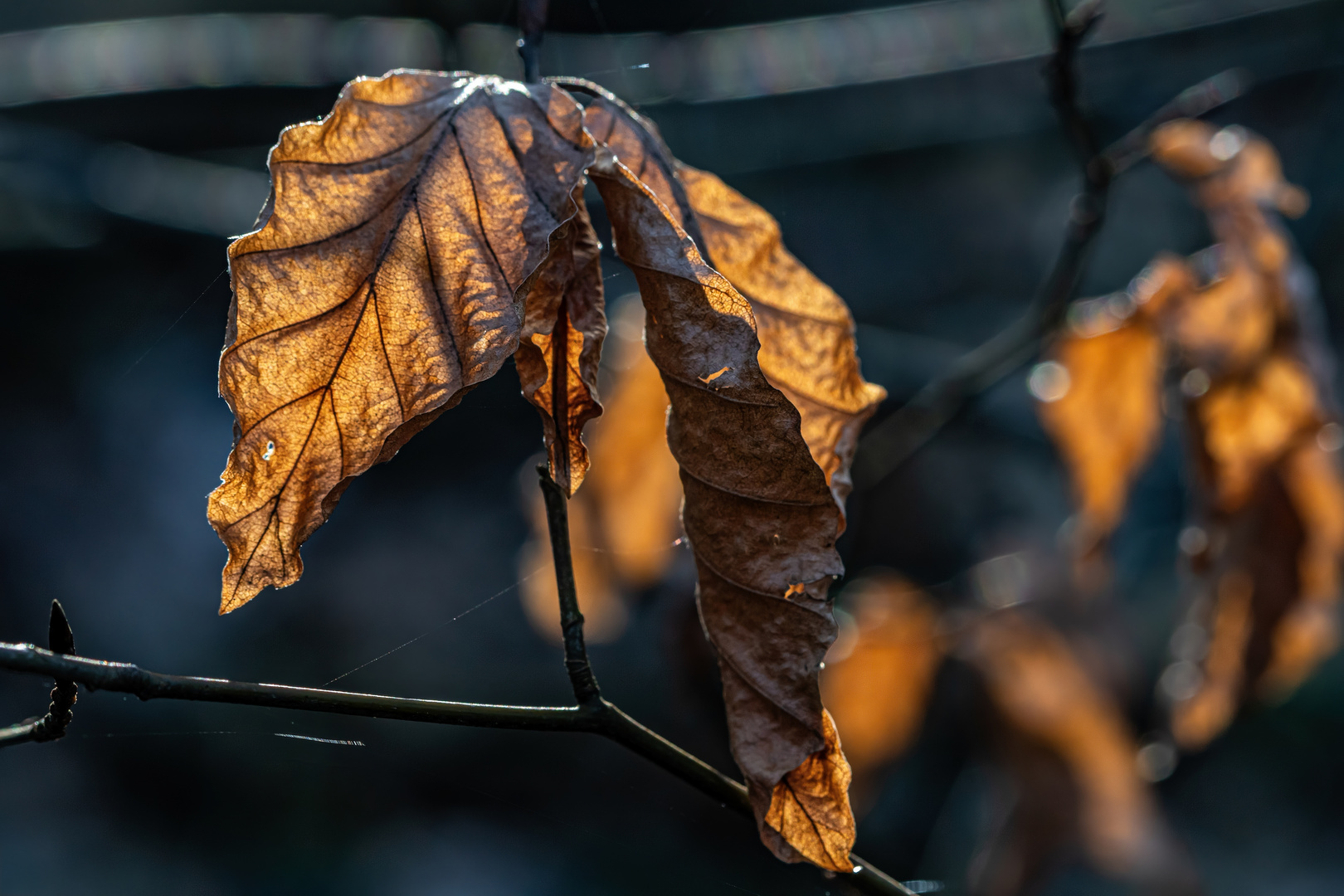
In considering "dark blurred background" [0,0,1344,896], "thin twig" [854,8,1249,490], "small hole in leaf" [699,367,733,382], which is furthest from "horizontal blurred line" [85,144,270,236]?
"small hole in leaf" [699,367,733,382]

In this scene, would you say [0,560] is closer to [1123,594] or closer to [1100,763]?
[1100,763]

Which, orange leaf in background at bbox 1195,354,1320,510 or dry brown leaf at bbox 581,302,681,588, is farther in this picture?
dry brown leaf at bbox 581,302,681,588

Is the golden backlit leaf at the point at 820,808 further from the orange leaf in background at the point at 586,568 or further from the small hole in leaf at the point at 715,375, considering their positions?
the orange leaf in background at the point at 586,568

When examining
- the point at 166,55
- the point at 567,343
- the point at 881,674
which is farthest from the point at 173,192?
the point at 567,343

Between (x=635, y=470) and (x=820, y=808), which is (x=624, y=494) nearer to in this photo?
(x=635, y=470)

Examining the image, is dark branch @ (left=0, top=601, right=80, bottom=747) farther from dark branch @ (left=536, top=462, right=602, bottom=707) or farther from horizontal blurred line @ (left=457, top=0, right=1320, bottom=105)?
horizontal blurred line @ (left=457, top=0, right=1320, bottom=105)

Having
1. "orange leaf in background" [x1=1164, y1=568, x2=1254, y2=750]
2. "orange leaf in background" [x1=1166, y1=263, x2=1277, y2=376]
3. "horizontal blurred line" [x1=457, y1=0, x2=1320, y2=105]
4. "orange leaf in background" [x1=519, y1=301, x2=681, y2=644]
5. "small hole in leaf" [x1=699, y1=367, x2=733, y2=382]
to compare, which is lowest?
"orange leaf in background" [x1=1164, y1=568, x2=1254, y2=750]
